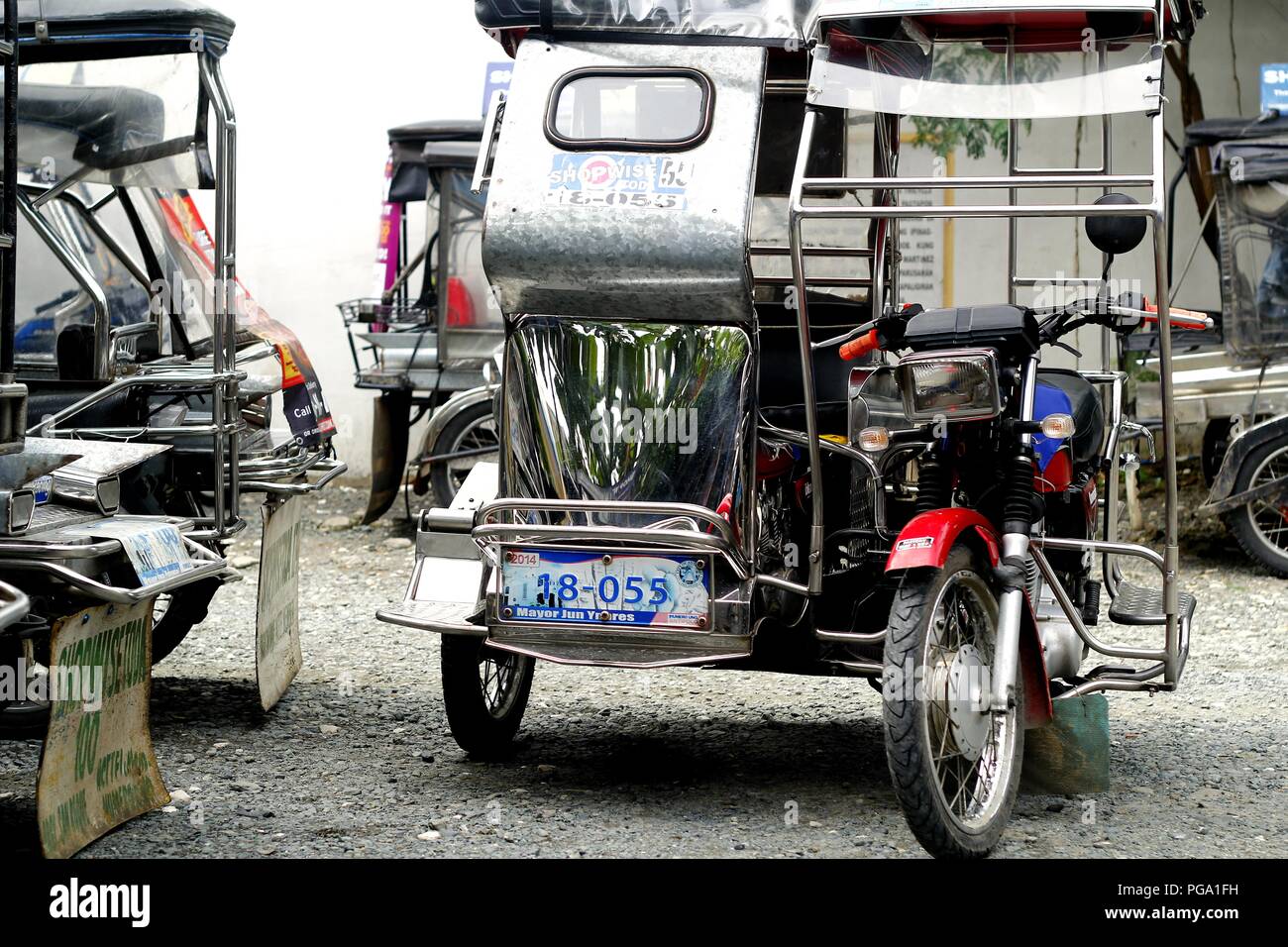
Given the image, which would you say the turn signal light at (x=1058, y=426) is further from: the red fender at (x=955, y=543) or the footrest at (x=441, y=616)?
the footrest at (x=441, y=616)

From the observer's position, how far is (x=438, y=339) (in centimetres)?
902

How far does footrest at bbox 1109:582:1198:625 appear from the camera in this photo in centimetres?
432

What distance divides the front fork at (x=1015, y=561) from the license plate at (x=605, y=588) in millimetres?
805

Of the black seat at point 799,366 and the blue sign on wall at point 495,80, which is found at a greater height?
the blue sign on wall at point 495,80

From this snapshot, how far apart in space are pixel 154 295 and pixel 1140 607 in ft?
12.7

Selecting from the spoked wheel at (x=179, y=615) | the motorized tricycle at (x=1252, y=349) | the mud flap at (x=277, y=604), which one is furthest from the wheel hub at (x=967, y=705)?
the motorized tricycle at (x=1252, y=349)

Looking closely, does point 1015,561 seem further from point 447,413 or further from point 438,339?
point 438,339

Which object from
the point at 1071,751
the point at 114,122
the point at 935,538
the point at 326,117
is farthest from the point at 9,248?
the point at 326,117

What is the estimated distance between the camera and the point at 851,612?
4.40 m

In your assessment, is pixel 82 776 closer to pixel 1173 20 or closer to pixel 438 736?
pixel 438 736

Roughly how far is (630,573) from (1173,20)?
7.41 ft

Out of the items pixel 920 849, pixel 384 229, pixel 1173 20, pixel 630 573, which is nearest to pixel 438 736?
pixel 630 573

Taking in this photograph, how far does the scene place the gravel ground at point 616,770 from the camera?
3994 millimetres

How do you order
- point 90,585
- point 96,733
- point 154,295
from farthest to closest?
point 154,295
point 96,733
point 90,585
